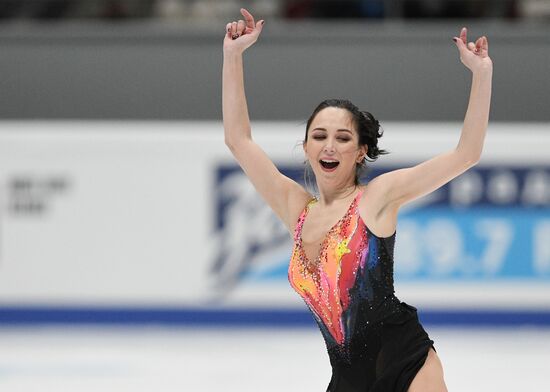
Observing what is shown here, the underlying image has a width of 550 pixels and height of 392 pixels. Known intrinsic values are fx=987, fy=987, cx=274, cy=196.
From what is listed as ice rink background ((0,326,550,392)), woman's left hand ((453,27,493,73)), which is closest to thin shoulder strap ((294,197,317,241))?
woman's left hand ((453,27,493,73))

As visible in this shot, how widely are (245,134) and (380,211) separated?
53 centimetres

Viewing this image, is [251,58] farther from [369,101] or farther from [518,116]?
[518,116]

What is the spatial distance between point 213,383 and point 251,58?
10.1 ft

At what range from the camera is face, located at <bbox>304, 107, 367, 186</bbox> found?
3027 millimetres

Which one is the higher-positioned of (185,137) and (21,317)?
(185,137)

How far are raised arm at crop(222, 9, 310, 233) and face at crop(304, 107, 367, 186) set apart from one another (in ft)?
0.61

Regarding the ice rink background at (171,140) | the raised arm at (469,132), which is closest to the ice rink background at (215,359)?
the ice rink background at (171,140)

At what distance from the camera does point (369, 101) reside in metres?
8.05

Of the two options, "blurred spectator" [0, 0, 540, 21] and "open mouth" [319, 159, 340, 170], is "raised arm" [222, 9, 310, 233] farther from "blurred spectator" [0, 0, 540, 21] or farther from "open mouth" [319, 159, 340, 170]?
"blurred spectator" [0, 0, 540, 21]

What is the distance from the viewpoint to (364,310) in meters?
3.03

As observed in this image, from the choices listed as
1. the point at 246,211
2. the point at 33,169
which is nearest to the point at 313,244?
the point at 246,211

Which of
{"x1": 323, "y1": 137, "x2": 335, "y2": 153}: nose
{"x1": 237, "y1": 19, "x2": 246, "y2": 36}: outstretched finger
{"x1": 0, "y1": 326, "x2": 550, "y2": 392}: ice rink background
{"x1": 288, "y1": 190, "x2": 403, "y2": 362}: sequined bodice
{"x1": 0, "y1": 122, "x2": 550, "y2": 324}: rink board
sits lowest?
{"x1": 0, "y1": 326, "x2": 550, "y2": 392}: ice rink background

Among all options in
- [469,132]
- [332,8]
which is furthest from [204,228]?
[469,132]

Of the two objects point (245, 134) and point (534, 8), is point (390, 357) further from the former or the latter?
point (534, 8)
